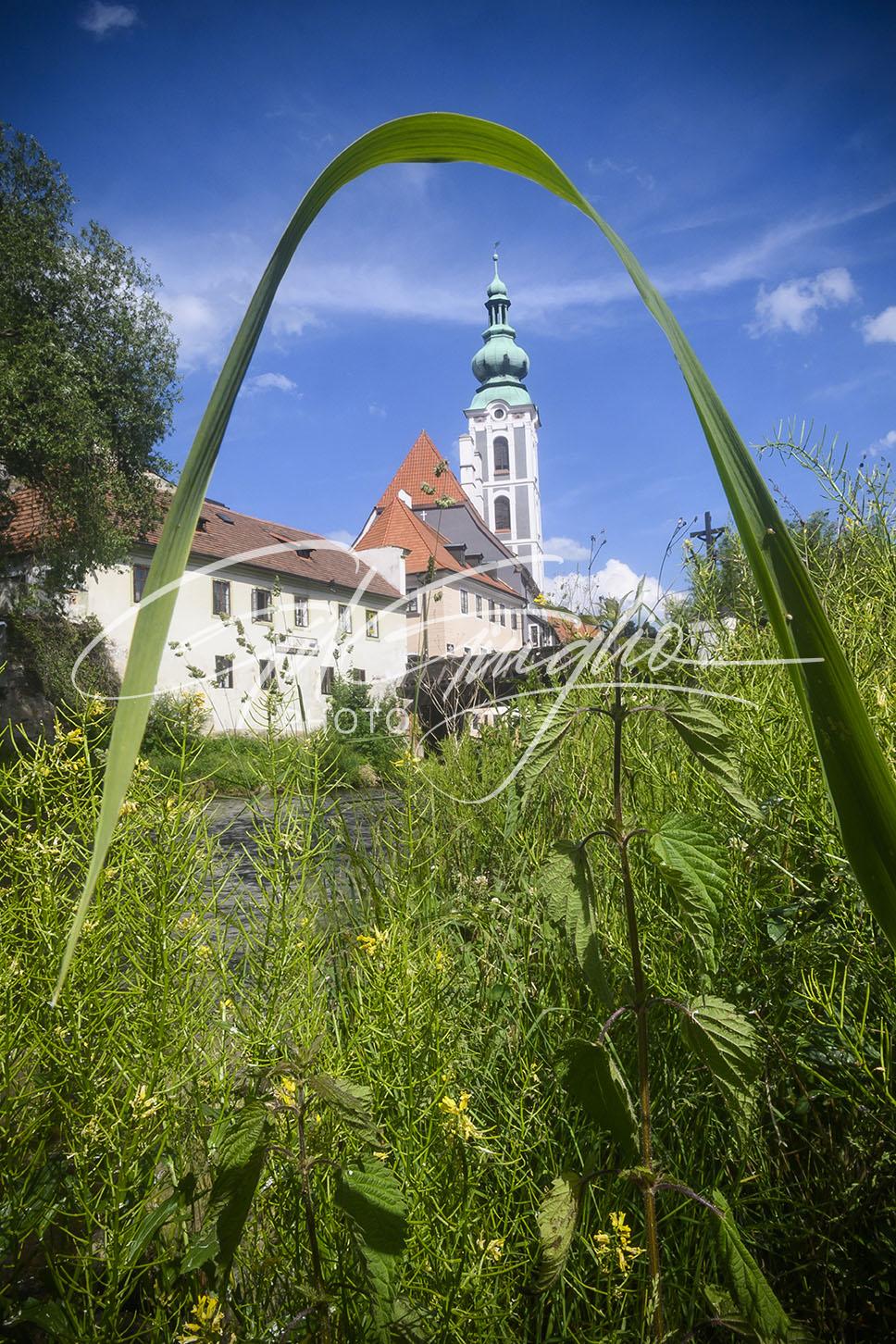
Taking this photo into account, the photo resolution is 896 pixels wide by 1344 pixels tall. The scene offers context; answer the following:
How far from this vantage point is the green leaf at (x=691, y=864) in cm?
67

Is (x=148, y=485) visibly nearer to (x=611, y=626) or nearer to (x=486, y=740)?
(x=486, y=740)

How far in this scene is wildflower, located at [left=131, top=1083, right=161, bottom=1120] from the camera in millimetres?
619

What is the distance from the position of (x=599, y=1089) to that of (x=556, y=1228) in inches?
3.8

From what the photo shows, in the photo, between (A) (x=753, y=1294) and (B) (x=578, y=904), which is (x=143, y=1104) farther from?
(A) (x=753, y=1294)

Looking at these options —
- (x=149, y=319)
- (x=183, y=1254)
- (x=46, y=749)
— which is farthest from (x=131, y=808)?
(x=149, y=319)

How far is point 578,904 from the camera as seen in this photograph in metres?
0.65

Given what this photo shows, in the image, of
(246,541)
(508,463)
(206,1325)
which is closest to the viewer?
(206,1325)

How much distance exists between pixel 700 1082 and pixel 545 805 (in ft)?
3.60

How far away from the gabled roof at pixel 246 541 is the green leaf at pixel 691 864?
15258 mm

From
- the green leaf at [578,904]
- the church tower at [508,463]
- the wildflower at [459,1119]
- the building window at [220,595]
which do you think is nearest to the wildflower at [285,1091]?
the wildflower at [459,1119]

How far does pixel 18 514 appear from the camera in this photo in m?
15.8

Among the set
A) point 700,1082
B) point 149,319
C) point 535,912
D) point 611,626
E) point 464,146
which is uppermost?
point 149,319

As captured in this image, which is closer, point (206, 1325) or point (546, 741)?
point (206, 1325)

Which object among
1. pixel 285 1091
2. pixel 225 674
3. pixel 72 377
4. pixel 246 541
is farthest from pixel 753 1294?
pixel 246 541
